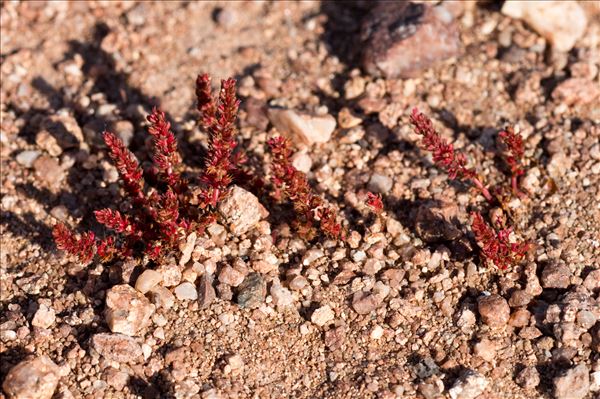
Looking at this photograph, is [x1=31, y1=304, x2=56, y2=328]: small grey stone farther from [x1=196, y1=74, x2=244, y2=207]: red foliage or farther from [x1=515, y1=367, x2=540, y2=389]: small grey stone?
[x1=515, y1=367, x2=540, y2=389]: small grey stone

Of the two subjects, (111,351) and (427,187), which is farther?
(427,187)

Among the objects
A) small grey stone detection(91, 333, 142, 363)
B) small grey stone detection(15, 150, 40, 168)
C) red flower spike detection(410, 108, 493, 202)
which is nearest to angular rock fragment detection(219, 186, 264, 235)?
small grey stone detection(91, 333, 142, 363)

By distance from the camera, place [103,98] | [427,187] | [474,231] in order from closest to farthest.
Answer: [474,231]
[427,187]
[103,98]

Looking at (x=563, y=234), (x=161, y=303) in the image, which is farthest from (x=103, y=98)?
(x=563, y=234)

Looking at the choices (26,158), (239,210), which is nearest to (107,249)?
(239,210)

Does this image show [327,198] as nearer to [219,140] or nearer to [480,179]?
[219,140]

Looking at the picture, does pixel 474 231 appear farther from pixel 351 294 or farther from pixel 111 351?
pixel 111 351
